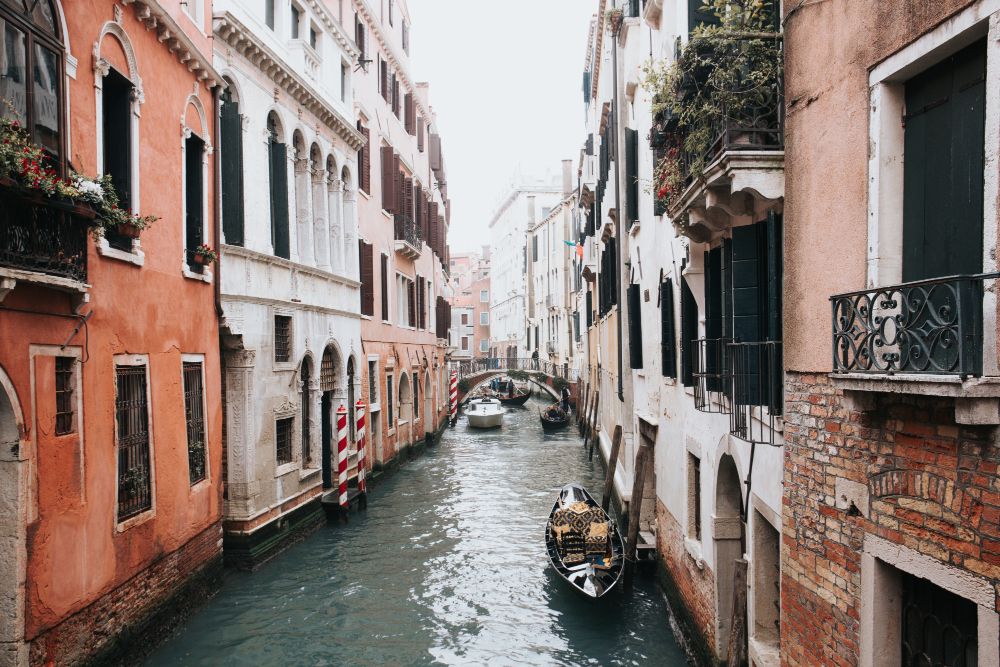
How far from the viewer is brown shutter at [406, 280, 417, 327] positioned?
2162 cm

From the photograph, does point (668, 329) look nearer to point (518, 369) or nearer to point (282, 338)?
point (282, 338)

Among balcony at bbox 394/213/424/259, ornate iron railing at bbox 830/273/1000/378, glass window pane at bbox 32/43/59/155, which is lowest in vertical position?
ornate iron railing at bbox 830/273/1000/378

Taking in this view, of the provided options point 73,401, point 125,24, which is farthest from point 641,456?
point 125,24

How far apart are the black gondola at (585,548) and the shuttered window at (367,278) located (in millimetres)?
7509

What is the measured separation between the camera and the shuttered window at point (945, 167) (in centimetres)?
311

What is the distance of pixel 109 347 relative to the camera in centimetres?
684

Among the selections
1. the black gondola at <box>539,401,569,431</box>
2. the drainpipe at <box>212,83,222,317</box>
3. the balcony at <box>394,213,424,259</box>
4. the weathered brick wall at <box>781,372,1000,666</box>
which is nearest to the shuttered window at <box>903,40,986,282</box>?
the weathered brick wall at <box>781,372,1000,666</box>

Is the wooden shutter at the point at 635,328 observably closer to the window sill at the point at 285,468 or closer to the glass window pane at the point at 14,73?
the window sill at the point at 285,468

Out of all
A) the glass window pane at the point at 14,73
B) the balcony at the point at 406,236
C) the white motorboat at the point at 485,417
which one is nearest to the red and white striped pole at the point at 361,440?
the balcony at the point at 406,236

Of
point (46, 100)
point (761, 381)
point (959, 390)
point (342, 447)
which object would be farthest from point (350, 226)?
point (959, 390)

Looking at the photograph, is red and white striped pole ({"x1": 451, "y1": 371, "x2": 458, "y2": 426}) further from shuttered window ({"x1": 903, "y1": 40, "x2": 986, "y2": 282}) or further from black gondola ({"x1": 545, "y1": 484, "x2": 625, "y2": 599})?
shuttered window ({"x1": 903, "y1": 40, "x2": 986, "y2": 282})

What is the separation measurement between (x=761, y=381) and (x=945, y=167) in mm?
1842

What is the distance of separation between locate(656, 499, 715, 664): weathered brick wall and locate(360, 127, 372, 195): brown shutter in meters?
9.88

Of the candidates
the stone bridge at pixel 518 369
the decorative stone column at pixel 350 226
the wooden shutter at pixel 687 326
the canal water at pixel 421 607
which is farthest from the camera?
the stone bridge at pixel 518 369
